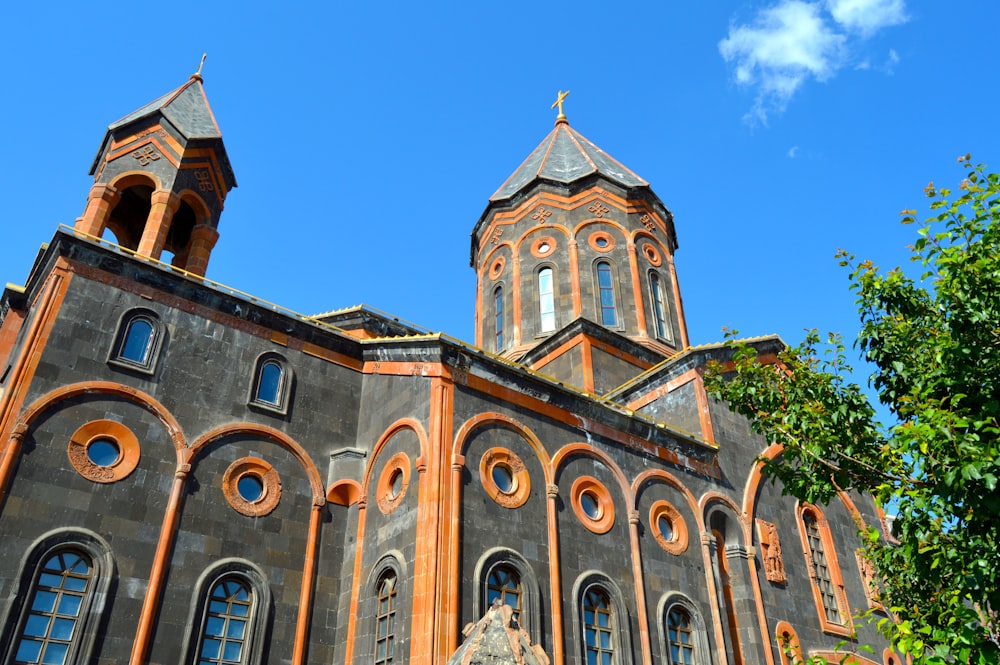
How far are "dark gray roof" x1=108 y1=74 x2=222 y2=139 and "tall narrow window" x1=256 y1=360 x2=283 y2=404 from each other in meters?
5.77

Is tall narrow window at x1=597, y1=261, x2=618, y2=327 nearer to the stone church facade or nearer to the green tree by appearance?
the stone church facade

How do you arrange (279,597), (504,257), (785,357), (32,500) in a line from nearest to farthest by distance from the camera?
(785,357), (32,500), (279,597), (504,257)

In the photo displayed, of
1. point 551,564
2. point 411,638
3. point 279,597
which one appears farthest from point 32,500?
point 551,564

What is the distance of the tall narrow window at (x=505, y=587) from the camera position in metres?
12.4

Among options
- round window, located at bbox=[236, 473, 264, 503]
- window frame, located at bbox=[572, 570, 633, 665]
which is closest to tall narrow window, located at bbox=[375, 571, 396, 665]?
round window, located at bbox=[236, 473, 264, 503]

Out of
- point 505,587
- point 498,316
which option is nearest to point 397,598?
point 505,587

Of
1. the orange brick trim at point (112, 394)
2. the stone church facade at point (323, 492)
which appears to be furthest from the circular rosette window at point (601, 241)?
the orange brick trim at point (112, 394)

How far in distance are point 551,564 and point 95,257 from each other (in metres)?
9.83

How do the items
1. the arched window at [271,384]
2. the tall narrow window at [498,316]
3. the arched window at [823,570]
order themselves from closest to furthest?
the arched window at [271,384] < the arched window at [823,570] < the tall narrow window at [498,316]

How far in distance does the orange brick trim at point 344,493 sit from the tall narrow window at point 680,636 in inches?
264

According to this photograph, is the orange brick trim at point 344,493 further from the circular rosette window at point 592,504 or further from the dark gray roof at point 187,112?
the dark gray roof at point 187,112

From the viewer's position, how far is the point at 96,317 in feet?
41.9

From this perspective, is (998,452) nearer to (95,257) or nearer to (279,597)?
(279,597)

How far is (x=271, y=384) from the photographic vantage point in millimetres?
14391
